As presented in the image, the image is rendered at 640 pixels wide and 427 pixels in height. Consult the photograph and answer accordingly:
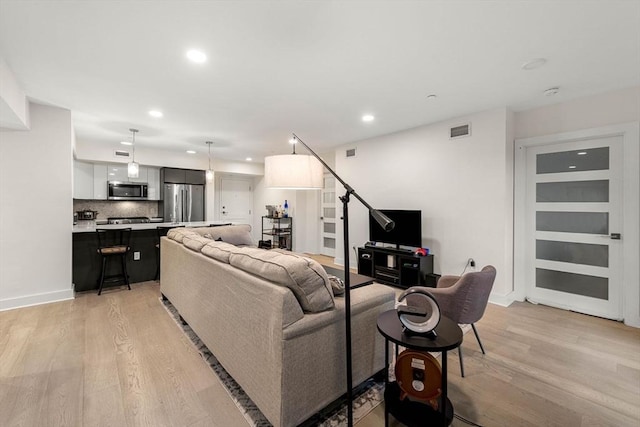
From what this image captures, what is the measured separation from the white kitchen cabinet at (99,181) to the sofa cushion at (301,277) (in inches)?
235

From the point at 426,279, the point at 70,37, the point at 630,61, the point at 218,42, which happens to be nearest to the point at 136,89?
the point at 70,37

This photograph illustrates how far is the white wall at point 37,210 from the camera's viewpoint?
3.44 meters

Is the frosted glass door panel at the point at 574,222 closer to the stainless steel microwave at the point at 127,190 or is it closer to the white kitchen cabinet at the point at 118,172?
the stainless steel microwave at the point at 127,190

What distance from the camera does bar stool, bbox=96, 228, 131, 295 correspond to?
13.3 feet

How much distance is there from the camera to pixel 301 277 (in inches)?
62.3

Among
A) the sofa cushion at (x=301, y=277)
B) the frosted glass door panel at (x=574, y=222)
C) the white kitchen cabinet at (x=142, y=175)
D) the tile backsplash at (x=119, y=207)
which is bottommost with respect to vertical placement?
the sofa cushion at (x=301, y=277)

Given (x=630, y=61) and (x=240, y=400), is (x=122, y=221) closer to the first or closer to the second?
(x=240, y=400)

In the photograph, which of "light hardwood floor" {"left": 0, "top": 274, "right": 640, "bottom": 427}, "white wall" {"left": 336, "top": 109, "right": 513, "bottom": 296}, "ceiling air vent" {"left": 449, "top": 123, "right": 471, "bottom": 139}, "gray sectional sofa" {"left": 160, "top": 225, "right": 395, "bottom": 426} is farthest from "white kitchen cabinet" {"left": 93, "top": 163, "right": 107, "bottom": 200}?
"ceiling air vent" {"left": 449, "top": 123, "right": 471, "bottom": 139}

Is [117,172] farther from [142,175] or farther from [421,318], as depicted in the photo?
[421,318]

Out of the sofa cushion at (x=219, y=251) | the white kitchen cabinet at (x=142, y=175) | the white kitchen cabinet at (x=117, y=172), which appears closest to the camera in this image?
the sofa cushion at (x=219, y=251)

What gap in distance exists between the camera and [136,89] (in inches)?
120

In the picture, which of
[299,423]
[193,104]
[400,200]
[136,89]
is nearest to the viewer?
[299,423]

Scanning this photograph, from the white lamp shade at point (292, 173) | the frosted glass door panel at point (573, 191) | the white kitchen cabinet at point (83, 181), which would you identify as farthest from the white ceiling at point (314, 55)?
the white kitchen cabinet at point (83, 181)

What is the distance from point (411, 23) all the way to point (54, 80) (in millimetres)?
3468
